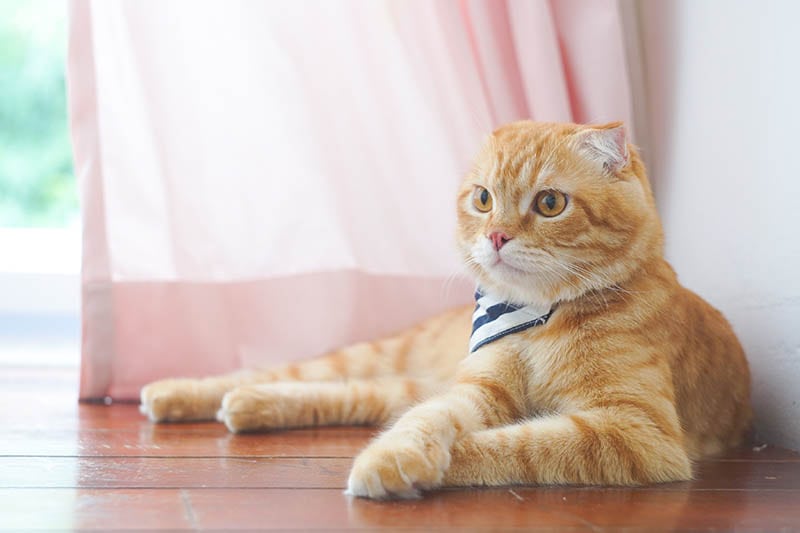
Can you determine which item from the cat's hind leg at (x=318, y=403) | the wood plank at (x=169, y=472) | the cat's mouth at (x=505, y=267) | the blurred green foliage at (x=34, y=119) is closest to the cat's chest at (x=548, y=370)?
the cat's mouth at (x=505, y=267)

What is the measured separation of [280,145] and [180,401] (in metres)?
0.69

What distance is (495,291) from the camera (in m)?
1.62

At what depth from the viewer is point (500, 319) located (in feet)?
5.29

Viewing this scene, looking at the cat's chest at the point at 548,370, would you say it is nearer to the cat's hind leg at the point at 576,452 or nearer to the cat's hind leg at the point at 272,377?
the cat's hind leg at the point at 576,452

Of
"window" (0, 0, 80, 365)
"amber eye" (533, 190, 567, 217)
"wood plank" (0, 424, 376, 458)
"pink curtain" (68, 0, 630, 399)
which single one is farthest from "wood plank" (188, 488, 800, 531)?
"window" (0, 0, 80, 365)

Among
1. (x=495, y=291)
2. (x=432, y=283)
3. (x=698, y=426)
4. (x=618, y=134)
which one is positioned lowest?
(x=698, y=426)

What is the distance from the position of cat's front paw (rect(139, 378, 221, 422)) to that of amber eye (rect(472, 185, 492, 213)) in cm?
73

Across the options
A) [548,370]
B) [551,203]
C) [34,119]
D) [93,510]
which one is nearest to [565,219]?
[551,203]

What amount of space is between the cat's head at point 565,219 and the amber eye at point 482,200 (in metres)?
0.01

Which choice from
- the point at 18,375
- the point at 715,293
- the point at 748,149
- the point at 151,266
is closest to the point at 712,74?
the point at 748,149

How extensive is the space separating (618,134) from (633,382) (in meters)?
0.41

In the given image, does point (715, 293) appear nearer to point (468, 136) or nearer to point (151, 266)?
point (468, 136)

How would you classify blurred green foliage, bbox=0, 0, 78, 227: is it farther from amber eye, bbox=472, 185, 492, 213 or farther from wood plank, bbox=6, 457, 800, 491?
amber eye, bbox=472, 185, 492, 213

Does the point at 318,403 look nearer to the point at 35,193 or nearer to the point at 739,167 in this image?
the point at 739,167
